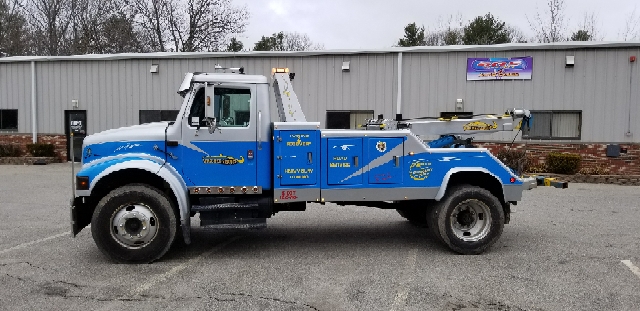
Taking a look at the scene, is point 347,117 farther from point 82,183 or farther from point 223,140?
point 82,183

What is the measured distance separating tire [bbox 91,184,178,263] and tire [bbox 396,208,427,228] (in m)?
3.67

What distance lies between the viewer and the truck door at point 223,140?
6594 mm

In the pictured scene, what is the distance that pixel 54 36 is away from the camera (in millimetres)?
38812

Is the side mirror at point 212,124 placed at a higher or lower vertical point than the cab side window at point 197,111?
lower

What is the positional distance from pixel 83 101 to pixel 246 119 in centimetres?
1592

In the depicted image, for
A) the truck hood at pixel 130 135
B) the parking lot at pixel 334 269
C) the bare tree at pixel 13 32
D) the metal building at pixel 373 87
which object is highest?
the bare tree at pixel 13 32

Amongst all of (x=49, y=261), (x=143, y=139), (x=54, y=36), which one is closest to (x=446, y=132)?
(x=143, y=139)

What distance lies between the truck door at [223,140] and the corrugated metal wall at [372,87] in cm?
1002

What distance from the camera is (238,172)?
263 inches

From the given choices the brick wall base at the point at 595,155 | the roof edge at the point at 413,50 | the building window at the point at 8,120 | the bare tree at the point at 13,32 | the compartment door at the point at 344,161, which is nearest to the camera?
the compartment door at the point at 344,161

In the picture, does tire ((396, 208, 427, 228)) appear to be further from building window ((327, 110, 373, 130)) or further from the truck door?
building window ((327, 110, 373, 130))

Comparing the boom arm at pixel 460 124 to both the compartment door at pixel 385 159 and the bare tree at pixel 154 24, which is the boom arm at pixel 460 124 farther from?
the bare tree at pixel 154 24

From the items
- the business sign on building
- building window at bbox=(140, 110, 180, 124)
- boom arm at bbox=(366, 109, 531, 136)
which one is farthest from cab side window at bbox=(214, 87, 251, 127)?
building window at bbox=(140, 110, 180, 124)

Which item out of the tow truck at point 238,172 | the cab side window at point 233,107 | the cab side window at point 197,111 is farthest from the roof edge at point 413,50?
the cab side window at point 197,111
